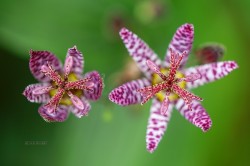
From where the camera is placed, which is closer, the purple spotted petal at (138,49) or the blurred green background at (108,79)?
the purple spotted petal at (138,49)

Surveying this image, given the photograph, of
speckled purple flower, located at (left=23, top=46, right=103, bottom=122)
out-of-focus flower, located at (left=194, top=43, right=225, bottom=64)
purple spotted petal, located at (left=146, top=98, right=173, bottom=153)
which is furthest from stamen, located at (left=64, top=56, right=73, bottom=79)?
out-of-focus flower, located at (left=194, top=43, right=225, bottom=64)

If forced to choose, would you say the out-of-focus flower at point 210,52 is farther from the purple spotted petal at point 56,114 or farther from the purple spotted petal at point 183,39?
the purple spotted petal at point 56,114

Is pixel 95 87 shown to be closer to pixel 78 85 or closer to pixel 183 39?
pixel 78 85

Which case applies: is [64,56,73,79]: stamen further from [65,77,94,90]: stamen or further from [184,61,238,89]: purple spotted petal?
[184,61,238,89]: purple spotted petal

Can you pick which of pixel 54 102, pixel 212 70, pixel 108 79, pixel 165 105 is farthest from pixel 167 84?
pixel 108 79

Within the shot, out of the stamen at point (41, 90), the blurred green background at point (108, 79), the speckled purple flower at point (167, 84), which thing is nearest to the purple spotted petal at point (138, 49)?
the speckled purple flower at point (167, 84)
